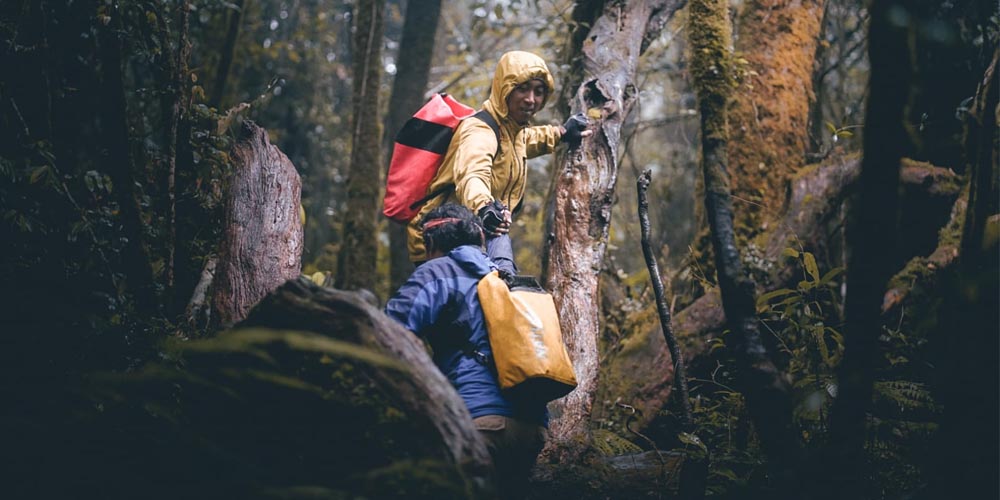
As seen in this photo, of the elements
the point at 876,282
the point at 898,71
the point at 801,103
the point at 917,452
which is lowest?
the point at 917,452

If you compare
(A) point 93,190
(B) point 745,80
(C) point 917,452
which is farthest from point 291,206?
(B) point 745,80

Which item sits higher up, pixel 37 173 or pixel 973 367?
pixel 37 173

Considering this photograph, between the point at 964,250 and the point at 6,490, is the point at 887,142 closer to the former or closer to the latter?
the point at 964,250

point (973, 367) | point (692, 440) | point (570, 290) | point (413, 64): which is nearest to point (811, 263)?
point (692, 440)

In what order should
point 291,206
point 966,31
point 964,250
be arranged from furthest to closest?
1. point 966,31
2. point 291,206
3. point 964,250

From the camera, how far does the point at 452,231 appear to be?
3953mm

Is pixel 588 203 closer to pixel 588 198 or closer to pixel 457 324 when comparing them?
pixel 588 198

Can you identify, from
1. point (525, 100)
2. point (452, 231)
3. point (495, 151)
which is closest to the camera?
point (452, 231)

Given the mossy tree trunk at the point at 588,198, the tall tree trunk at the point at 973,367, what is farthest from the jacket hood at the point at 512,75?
the tall tree trunk at the point at 973,367

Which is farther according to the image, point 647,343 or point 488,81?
point 488,81

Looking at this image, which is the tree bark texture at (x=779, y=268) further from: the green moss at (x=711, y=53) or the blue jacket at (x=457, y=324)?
the blue jacket at (x=457, y=324)

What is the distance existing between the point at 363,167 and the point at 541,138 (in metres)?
4.09

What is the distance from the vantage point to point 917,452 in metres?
3.86

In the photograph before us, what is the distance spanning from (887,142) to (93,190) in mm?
4436
